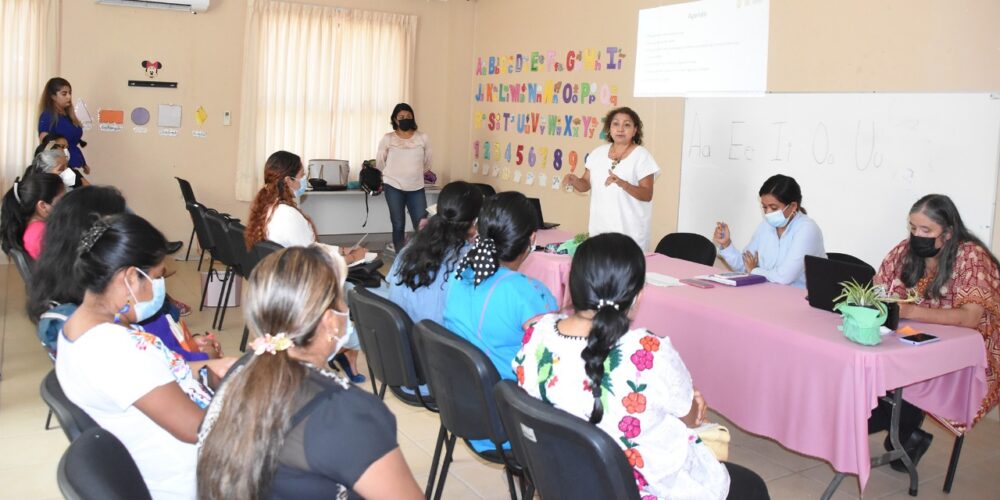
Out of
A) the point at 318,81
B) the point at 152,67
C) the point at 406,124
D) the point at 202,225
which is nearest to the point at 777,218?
the point at 202,225

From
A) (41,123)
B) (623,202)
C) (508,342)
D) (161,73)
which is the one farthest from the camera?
(161,73)

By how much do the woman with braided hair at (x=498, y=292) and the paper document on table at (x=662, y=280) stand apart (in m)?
1.04

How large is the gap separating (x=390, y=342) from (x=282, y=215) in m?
1.57

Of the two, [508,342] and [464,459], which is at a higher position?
[508,342]

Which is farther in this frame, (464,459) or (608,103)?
(608,103)

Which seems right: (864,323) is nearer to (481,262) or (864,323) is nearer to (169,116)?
(481,262)

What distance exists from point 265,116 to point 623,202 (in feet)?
14.3

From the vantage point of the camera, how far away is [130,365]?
1785 mm

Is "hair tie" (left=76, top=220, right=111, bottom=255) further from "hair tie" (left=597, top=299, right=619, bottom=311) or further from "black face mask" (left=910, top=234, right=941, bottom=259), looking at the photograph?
"black face mask" (left=910, top=234, right=941, bottom=259)

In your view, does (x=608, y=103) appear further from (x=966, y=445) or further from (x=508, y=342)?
(x=508, y=342)

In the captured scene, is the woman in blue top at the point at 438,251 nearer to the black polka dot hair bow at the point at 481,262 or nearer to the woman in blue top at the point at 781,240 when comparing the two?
the black polka dot hair bow at the point at 481,262

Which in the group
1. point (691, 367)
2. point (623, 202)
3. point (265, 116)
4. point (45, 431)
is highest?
point (265, 116)

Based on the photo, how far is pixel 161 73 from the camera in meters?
7.60

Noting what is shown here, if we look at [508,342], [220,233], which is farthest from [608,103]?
[508,342]
